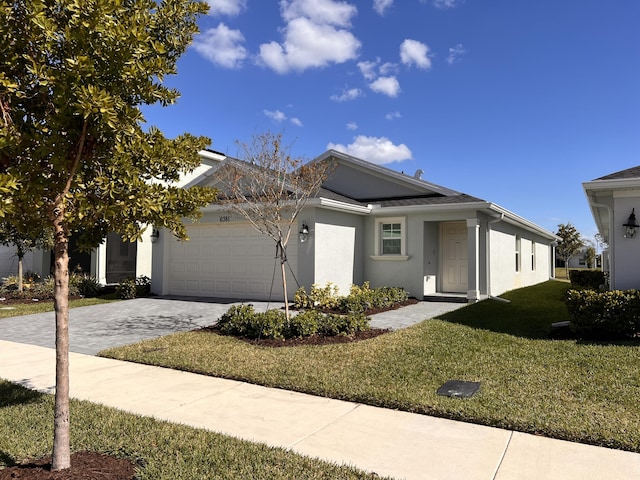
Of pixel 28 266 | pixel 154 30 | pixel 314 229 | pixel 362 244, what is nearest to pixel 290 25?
pixel 314 229

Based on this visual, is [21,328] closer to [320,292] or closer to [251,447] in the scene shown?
[320,292]

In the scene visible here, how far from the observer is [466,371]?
5953mm

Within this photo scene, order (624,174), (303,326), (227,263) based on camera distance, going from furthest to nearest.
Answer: (227,263) < (624,174) < (303,326)

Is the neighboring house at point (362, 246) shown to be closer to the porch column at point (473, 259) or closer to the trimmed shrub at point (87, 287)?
the porch column at point (473, 259)

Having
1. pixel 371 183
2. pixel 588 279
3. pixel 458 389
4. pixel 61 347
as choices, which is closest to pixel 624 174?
pixel 458 389

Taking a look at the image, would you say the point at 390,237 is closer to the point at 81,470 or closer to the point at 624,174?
the point at 624,174

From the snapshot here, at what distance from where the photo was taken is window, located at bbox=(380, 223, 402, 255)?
14633 millimetres

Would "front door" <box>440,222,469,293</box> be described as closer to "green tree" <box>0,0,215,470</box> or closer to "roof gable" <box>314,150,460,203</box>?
"roof gable" <box>314,150,460,203</box>

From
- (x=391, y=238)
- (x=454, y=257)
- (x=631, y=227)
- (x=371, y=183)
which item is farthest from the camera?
(x=371, y=183)

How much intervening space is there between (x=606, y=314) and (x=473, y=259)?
5.82 m

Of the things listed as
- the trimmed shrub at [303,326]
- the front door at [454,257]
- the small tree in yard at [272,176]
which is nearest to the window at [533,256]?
the front door at [454,257]

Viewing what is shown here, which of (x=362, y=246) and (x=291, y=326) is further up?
(x=362, y=246)

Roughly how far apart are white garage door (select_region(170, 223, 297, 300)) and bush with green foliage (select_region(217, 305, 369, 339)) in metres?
4.63

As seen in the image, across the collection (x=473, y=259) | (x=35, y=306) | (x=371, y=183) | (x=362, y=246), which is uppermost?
(x=371, y=183)
